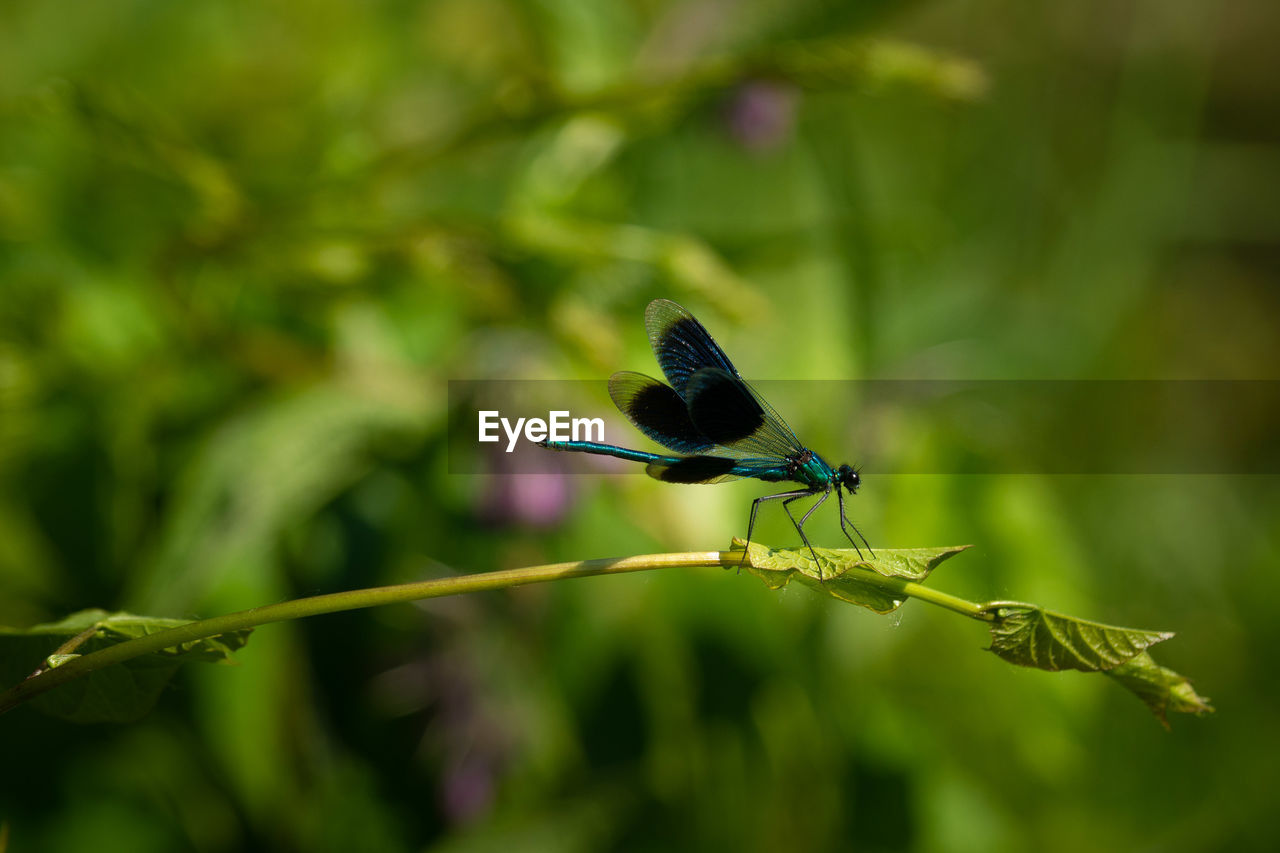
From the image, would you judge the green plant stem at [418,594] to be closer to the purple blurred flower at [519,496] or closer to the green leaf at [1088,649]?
the green leaf at [1088,649]

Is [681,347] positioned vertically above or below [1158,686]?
above

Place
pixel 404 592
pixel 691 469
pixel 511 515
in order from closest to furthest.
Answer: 1. pixel 404 592
2. pixel 691 469
3. pixel 511 515

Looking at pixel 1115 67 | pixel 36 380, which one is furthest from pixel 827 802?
pixel 1115 67

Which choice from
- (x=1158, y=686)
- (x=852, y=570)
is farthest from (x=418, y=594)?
(x=1158, y=686)

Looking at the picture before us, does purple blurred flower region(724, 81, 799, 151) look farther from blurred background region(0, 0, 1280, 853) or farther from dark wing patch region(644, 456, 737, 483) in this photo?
dark wing patch region(644, 456, 737, 483)

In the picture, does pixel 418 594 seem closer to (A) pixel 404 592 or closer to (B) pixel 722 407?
(A) pixel 404 592

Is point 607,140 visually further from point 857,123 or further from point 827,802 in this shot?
point 857,123
